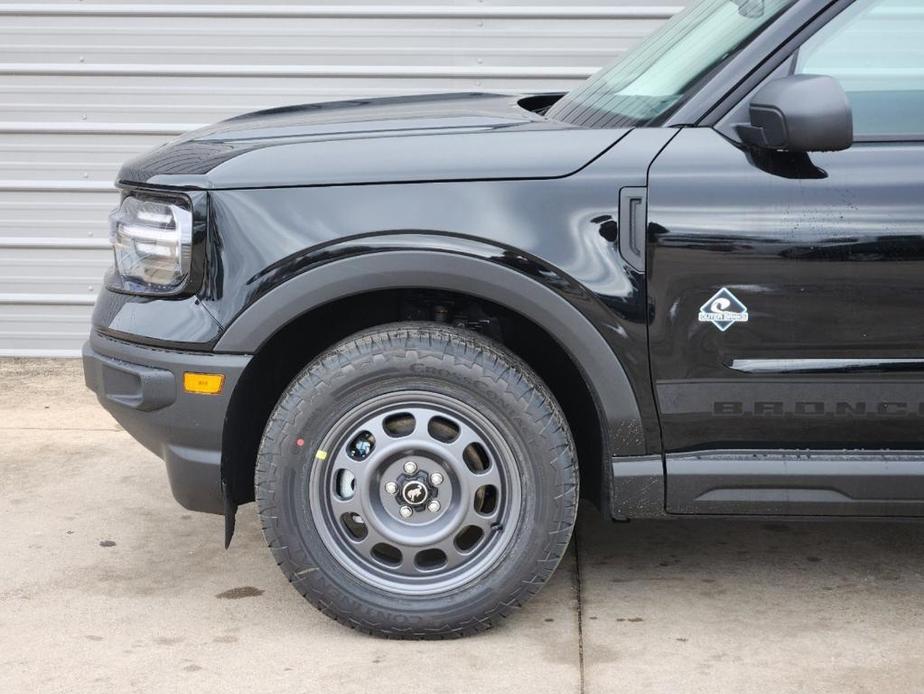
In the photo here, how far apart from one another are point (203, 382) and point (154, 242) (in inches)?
15.7

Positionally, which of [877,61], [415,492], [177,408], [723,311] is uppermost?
[877,61]

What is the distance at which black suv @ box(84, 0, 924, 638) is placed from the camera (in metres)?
3.20

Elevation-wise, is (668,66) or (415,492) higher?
Answer: (668,66)

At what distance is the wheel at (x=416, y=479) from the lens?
334cm

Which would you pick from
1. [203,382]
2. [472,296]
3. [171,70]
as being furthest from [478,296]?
[171,70]

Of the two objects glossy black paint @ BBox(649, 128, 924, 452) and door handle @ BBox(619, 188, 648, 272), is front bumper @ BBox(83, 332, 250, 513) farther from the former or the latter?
glossy black paint @ BBox(649, 128, 924, 452)

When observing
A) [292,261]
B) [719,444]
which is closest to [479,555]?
[719,444]

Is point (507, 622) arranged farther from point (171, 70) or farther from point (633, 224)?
point (171, 70)

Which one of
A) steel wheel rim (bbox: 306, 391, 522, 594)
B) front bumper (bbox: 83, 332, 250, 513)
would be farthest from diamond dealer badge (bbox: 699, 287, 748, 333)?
front bumper (bbox: 83, 332, 250, 513)

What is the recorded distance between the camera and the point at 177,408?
3.39 metres

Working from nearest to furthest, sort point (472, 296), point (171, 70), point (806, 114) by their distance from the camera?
1. point (806, 114)
2. point (472, 296)
3. point (171, 70)

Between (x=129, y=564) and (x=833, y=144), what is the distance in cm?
237

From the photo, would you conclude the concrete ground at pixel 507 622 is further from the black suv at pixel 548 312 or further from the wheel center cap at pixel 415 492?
the wheel center cap at pixel 415 492

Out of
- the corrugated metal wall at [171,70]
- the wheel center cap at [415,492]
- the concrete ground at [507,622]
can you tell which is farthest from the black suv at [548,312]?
the corrugated metal wall at [171,70]
